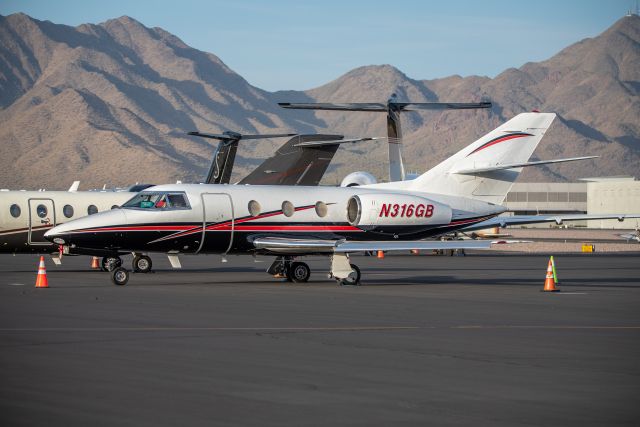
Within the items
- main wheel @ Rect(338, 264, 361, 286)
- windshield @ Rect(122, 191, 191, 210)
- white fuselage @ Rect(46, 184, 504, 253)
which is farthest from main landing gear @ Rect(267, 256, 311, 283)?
windshield @ Rect(122, 191, 191, 210)

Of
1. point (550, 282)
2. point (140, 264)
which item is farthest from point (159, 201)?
point (550, 282)

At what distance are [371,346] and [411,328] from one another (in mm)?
2709

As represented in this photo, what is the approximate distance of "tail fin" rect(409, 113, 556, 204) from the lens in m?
31.6

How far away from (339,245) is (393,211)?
2773 mm

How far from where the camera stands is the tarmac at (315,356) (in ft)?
34.1

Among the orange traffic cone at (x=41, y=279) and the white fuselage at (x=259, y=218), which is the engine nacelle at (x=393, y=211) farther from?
the orange traffic cone at (x=41, y=279)

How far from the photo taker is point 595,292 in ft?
89.8

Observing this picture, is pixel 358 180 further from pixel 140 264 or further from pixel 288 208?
pixel 288 208

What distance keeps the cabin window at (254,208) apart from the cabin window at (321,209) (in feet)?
6.15

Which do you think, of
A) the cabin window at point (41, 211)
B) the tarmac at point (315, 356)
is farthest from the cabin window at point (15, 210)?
the tarmac at point (315, 356)

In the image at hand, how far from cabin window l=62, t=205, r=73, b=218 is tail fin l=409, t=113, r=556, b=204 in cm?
1171

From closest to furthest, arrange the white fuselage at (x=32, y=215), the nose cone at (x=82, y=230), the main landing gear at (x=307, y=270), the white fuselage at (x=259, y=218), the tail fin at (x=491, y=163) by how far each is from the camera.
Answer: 1. the nose cone at (x=82, y=230)
2. the white fuselage at (x=259, y=218)
3. the main landing gear at (x=307, y=270)
4. the tail fin at (x=491, y=163)
5. the white fuselage at (x=32, y=215)

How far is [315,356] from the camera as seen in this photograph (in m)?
14.3

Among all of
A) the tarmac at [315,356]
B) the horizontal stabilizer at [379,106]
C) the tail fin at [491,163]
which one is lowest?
the tarmac at [315,356]
